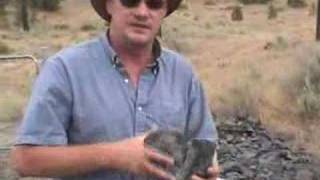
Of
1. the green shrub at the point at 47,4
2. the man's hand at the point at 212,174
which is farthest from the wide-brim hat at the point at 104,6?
the green shrub at the point at 47,4

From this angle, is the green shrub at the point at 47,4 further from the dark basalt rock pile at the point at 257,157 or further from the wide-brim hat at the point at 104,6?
the wide-brim hat at the point at 104,6

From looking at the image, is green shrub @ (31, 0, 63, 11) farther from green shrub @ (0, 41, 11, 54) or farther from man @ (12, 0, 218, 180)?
man @ (12, 0, 218, 180)

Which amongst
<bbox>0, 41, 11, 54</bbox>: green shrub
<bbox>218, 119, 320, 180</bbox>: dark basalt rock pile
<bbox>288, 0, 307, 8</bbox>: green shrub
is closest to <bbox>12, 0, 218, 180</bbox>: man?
<bbox>218, 119, 320, 180</bbox>: dark basalt rock pile

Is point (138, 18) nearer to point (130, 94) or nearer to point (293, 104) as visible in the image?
point (130, 94)

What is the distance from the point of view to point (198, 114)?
3.53m

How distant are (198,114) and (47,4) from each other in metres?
35.6

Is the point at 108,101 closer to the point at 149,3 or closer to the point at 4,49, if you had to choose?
the point at 149,3

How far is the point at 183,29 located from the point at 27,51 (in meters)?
7.89

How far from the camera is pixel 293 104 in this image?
1527 cm

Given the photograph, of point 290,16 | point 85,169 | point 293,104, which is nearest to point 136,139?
point 85,169

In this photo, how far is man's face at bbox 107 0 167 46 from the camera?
333 cm

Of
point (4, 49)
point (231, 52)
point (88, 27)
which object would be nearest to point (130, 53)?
point (231, 52)

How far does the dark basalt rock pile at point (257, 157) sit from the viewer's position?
36.4ft

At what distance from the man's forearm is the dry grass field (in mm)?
8751
